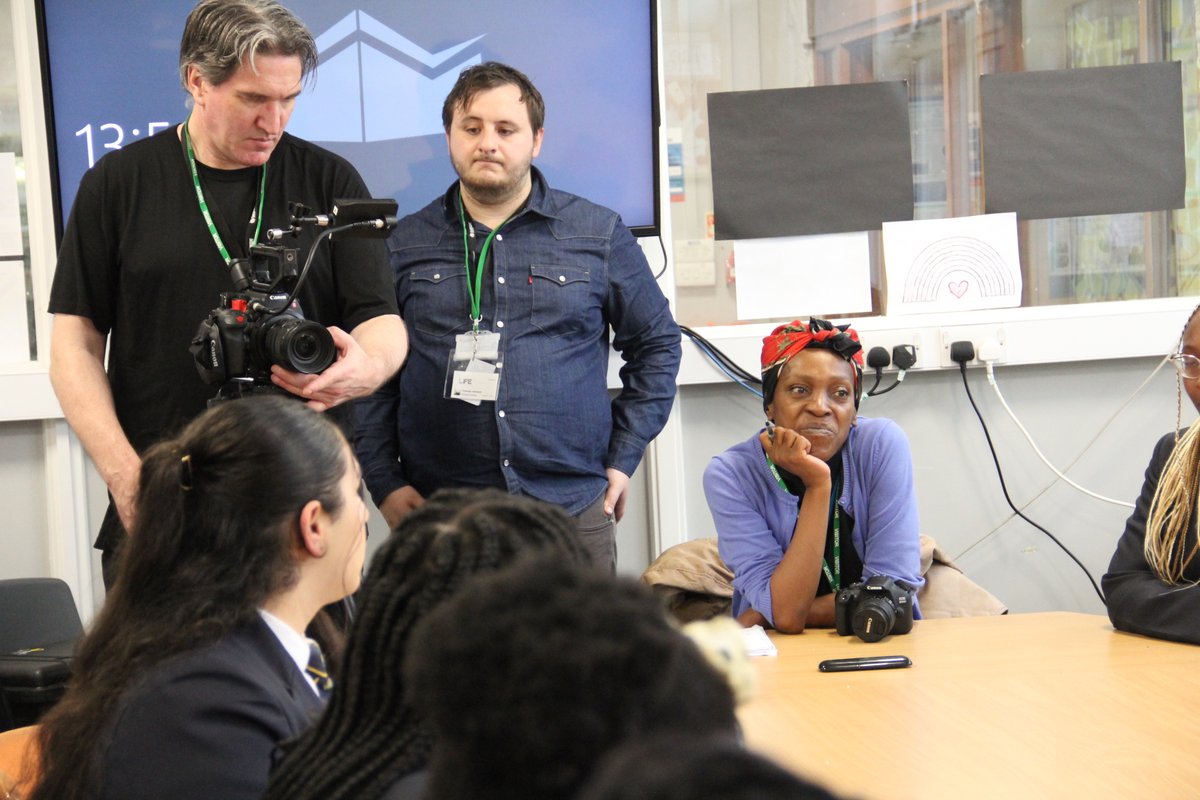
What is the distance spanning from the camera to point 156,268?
213cm

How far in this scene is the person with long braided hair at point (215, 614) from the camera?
1.15 metres

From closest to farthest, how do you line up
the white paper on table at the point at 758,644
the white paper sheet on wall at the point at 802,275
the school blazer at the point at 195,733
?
1. the school blazer at the point at 195,733
2. the white paper on table at the point at 758,644
3. the white paper sheet on wall at the point at 802,275

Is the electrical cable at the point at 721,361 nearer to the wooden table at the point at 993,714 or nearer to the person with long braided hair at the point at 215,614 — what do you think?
the wooden table at the point at 993,714

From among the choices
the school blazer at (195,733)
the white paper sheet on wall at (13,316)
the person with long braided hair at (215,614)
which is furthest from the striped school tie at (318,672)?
the white paper sheet on wall at (13,316)

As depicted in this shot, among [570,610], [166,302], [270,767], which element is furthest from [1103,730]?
[166,302]

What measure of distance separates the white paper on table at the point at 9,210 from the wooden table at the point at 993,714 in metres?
2.49

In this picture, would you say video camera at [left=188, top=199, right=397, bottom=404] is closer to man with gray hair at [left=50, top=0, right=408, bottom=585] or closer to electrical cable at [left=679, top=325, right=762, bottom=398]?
man with gray hair at [left=50, top=0, right=408, bottom=585]

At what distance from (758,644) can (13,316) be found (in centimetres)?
244

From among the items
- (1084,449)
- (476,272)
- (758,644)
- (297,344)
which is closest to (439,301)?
(476,272)

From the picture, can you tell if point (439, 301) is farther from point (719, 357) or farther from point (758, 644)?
point (758, 644)

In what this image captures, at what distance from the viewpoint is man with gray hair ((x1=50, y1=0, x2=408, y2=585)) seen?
2.05 meters

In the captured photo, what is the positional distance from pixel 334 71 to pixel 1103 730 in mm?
2635

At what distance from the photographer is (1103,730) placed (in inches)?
62.4

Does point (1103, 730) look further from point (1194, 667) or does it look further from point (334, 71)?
point (334, 71)
